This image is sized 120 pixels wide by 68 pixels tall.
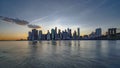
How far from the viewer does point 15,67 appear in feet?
46.8

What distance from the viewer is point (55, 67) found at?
1425cm

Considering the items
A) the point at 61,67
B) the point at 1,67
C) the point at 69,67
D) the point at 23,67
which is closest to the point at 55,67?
the point at 61,67

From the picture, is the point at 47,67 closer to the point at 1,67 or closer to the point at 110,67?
the point at 1,67

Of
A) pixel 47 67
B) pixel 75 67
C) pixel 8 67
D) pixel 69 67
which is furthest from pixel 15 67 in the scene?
pixel 75 67

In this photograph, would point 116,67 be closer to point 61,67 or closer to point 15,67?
point 61,67

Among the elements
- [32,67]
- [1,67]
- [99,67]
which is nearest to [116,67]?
[99,67]

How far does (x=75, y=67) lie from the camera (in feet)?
46.4

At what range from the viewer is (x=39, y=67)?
14352 mm

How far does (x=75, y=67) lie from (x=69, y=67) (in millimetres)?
895

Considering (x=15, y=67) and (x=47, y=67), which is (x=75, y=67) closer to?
(x=47, y=67)

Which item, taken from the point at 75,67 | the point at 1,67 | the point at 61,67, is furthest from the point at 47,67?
the point at 1,67

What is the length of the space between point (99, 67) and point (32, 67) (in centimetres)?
985

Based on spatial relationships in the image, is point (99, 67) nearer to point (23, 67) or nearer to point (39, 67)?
point (39, 67)

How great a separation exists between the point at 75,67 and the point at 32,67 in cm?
636
